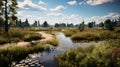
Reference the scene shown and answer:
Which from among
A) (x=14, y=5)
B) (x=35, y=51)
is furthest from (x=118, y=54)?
(x=14, y=5)

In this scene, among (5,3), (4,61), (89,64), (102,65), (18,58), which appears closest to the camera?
(102,65)

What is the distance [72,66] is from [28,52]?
797 cm

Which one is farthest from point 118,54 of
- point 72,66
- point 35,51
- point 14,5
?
point 14,5

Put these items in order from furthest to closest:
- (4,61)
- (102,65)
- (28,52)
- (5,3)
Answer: (5,3)
(28,52)
(4,61)
(102,65)

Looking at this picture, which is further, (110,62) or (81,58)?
(81,58)

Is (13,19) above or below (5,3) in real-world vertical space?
below

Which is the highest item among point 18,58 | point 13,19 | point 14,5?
point 14,5

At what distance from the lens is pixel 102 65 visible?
35.8 feet

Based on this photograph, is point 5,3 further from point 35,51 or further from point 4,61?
point 4,61

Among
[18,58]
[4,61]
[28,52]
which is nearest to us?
[4,61]

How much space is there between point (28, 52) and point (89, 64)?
8513 mm

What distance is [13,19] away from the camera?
4034 cm

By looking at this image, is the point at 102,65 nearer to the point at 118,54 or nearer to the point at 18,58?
the point at 118,54

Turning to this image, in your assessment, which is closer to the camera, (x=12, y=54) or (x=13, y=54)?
(x=12, y=54)
